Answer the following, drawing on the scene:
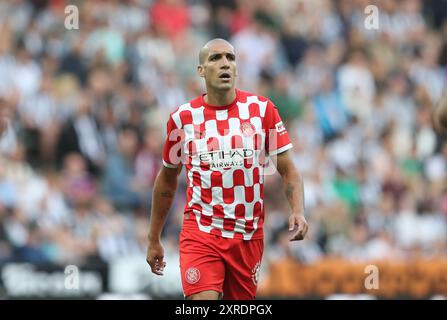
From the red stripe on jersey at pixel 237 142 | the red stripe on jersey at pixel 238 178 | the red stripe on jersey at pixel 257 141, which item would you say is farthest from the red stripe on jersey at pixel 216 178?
the red stripe on jersey at pixel 257 141

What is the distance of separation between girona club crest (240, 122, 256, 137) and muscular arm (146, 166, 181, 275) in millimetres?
644

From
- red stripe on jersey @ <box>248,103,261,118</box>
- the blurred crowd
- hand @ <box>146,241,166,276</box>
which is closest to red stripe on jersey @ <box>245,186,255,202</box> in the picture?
red stripe on jersey @ <box>248,103,261,118</box>

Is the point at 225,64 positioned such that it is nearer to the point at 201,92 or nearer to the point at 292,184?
the point at 292,184

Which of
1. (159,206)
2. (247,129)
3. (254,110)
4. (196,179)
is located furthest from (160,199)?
(254,110)

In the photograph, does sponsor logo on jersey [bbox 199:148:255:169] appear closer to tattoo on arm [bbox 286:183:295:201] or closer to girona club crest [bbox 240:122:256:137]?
girona club crest [bbox 240:122:256:137]

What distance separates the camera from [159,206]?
9.13 m

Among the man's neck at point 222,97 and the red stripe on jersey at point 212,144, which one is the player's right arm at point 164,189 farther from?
the man's neck at point 222,97

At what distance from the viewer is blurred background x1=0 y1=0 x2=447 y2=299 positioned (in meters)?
14.3

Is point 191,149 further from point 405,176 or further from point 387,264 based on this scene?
Answer: point 405,176

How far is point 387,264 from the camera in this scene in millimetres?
14477

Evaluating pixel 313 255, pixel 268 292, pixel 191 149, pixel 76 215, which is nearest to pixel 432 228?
pixel 313 255

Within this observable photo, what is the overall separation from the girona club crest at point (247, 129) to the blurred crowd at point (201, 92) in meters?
6.30

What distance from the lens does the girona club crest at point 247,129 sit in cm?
877

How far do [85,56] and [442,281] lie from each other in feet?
20.6
